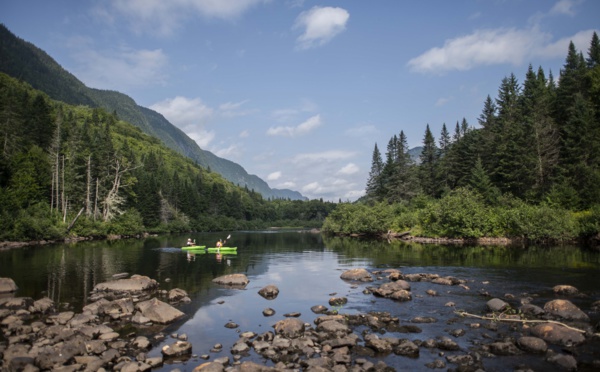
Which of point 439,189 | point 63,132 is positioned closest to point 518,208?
point 439,189

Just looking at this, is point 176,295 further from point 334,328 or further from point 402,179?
point 402,179

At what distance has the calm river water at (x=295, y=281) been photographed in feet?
63.6

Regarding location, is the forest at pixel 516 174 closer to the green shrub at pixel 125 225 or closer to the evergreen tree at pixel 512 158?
the evergreen tree at pixel 512 158

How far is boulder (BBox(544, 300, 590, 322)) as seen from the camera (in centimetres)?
1927

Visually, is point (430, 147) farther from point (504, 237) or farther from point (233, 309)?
point (233, 309)

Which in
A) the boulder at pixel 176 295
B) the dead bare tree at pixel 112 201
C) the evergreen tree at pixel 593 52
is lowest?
Result: the boulder at pixel 176 295

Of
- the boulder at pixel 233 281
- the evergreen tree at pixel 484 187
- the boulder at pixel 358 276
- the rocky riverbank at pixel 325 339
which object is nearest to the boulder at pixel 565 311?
the rocky riverbank at pixel 325 339

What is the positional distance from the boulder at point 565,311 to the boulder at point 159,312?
19.6 metres

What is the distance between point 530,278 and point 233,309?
2316cm

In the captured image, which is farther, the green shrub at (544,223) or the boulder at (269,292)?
the green shrub at (544,223)

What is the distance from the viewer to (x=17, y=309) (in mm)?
22281

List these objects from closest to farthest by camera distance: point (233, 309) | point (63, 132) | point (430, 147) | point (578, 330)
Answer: point (578, 330), point (233, 309), point (63, 132), point (430, 147)

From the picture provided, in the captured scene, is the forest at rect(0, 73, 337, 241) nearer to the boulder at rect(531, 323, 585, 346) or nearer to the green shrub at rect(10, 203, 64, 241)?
the green shrub at rect(10, 203, 64, 241)

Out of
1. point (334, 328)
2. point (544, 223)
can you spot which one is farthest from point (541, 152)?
point (334, 328)
